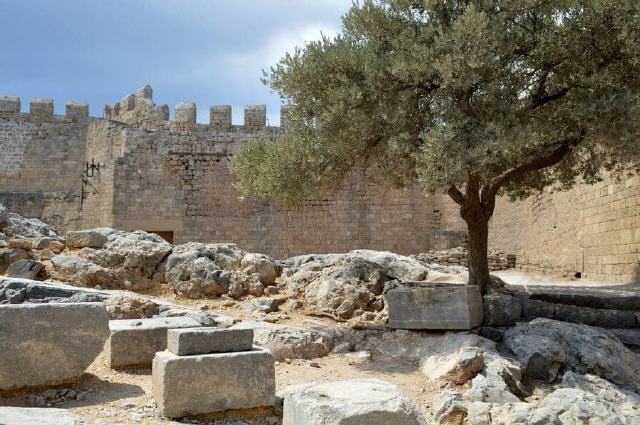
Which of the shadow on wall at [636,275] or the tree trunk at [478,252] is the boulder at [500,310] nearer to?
the tree trunk at [478,252]

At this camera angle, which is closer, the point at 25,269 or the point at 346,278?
the point at 25,269

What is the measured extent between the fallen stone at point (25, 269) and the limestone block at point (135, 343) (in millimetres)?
3398

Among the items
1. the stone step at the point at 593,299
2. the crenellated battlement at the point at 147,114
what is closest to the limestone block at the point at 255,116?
the crenellated battlement at the point at 147,114

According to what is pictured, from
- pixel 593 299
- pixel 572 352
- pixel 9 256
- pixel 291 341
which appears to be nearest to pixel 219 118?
pixel 9 256

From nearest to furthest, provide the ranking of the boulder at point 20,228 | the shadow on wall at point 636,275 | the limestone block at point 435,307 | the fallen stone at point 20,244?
the limestone block at point 435,307 → the fallen stone at point 20,244 → the boulder at point 20,228 → the shadow on wall at point 636,275

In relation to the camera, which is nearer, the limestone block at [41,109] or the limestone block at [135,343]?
the limestone block at [135,343]

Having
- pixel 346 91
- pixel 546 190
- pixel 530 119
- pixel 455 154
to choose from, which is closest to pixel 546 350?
pixel 455 154

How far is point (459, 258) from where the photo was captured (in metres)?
18.4

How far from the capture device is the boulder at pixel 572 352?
6.96m

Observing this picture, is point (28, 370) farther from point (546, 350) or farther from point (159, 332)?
point (546, 350)

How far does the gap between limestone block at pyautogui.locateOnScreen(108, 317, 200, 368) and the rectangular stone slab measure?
92 cm

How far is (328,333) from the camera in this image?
8078 millimetres

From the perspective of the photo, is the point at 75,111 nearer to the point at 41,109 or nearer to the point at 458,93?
the point at 41,109

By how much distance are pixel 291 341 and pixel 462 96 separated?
153 inches
